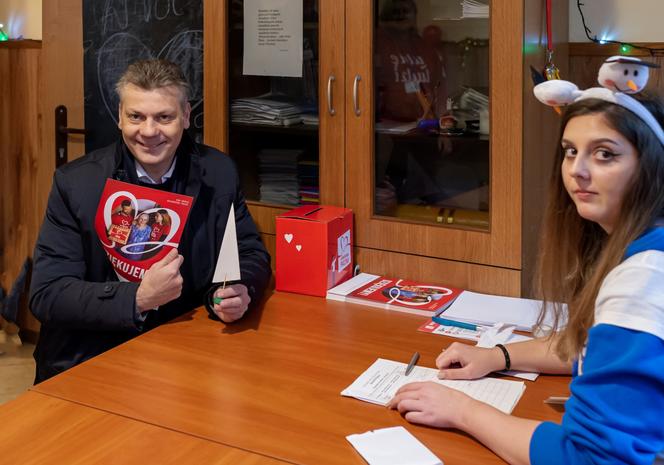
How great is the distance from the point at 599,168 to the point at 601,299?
202 mm

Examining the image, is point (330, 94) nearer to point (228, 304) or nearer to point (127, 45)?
point (228, 304)

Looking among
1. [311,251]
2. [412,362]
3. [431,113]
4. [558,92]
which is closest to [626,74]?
[558,92]

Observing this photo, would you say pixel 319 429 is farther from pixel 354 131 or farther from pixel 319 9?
pixel 319 9

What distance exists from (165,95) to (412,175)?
751 millimetres

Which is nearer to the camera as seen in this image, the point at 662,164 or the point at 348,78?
the point at 662,164

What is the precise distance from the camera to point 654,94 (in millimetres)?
1277

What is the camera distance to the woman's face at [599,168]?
1.22 m

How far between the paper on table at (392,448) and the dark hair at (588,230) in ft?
0.99

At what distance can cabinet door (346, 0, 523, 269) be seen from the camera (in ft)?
7.07

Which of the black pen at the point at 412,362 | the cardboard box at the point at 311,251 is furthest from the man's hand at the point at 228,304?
the black pen at the point at 412,362

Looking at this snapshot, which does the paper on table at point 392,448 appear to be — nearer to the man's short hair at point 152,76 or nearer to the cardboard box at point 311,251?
the cardboard box at point 311,251

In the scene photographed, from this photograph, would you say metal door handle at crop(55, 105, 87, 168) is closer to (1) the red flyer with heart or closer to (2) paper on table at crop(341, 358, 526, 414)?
(1) the red flyer with heart

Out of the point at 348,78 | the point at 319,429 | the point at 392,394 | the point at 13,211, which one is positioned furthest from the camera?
the point at 13,211

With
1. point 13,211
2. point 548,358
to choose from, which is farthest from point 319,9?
point 13,211
